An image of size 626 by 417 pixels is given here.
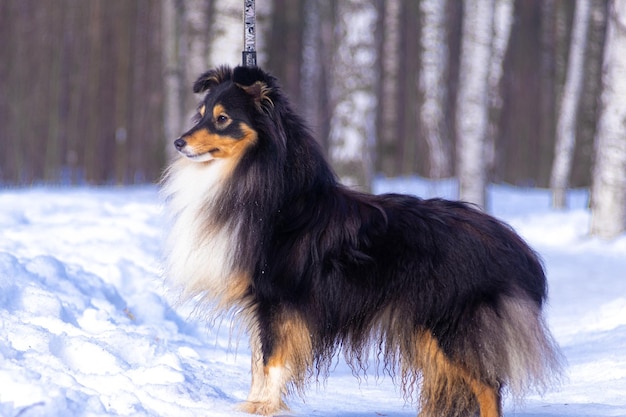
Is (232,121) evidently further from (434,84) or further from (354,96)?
(434,84)

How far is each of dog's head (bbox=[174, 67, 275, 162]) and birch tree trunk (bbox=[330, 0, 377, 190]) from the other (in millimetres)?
8016

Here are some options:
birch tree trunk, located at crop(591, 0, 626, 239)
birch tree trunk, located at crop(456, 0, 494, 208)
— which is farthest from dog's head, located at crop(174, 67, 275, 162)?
birch tree trunk, located at crop(456, 0, 494, 208)

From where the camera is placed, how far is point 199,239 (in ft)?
16.7

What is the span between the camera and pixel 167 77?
928 inches

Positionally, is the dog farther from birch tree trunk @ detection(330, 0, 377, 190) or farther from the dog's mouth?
birch tree trunk @ detection(330, 0, 377, 190)

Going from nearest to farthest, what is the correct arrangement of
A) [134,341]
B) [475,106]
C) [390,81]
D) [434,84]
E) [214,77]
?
[214,77], [134,341], [475,106], [434,84], [390,81]

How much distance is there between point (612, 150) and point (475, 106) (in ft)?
8.64

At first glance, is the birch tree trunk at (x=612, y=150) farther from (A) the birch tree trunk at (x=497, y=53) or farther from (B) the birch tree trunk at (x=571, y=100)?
(B) the birch tree trunk at (x=571, y=100)

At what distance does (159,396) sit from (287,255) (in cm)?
100

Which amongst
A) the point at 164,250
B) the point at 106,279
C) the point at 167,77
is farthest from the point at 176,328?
the point at 167,77

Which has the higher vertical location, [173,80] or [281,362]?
[173,80]

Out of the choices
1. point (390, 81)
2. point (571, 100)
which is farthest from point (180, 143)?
point (390, 81)

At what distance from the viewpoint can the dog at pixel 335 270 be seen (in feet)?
15.6

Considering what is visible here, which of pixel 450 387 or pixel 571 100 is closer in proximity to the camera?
pixel 450 387
